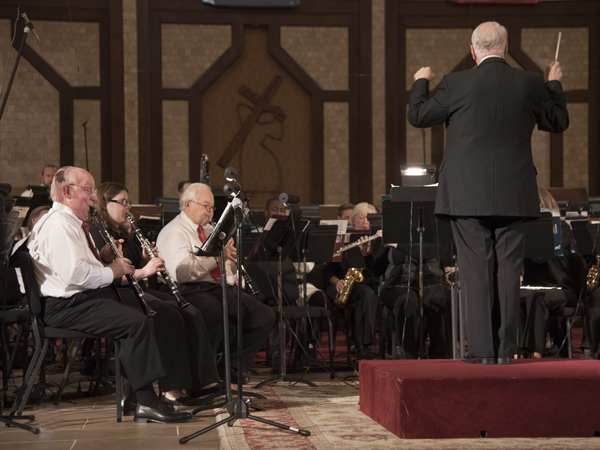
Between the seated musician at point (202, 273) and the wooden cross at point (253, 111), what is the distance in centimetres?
545

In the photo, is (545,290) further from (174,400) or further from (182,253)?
(174,400)

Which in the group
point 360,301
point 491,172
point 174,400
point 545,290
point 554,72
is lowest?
point 174,400

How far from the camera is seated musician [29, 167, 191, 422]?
346 cm

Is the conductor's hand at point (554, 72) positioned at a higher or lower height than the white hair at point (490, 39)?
lower

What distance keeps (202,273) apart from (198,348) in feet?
1.80

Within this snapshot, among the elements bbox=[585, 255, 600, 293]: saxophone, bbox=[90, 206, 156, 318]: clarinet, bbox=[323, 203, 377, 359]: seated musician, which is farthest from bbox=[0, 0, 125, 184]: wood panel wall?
bbox=[585, 255, 600, 293]: saxophone

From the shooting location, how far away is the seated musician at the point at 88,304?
11.3 feet

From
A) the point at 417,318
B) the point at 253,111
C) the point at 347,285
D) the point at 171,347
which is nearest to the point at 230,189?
the point at 171,347

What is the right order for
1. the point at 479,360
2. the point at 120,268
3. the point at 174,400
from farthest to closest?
the point at 174,400, the point at 120,268, the point at 479,360

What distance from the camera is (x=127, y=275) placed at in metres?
3.77

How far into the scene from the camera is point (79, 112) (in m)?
9.64

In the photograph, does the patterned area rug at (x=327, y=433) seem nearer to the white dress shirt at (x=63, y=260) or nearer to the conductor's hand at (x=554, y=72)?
the white dress shirt at (x=63, y=260)

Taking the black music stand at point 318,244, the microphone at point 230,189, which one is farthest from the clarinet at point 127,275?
the black music stand at point 318,244

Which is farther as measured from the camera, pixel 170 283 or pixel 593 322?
pixel 593 322
